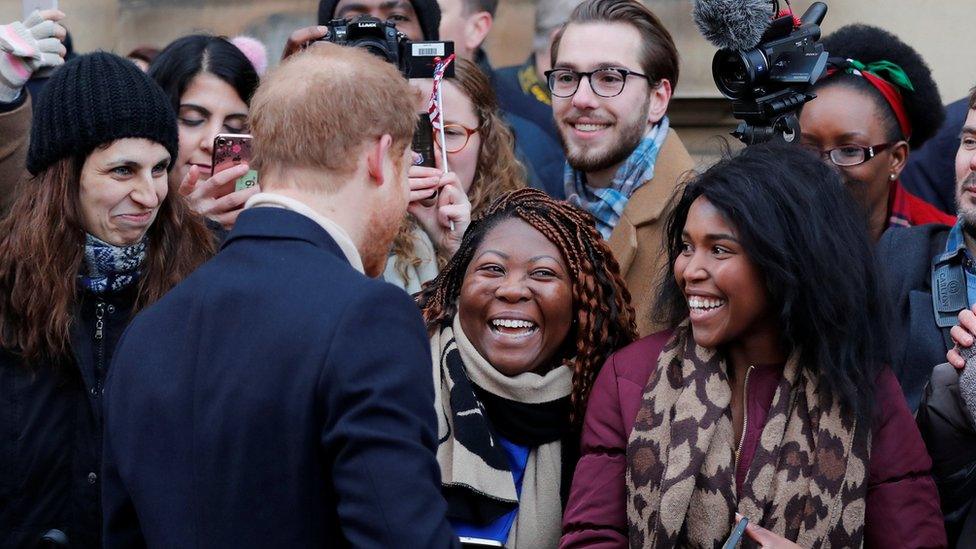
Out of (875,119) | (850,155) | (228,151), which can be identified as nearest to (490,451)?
(228,151)

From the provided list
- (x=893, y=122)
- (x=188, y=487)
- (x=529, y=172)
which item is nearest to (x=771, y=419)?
(x=188, y=487)

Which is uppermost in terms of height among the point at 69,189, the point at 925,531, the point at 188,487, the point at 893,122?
the point at 893,122

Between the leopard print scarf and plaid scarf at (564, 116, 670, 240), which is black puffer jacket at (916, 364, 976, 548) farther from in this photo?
plaid scarf at (564, 116, 670, 240)

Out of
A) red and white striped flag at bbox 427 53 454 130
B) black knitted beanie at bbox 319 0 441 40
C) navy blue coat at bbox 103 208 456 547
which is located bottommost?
navy blue coat at bbox 103 208 456 547

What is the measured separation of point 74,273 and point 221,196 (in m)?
0.65

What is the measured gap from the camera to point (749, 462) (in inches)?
125

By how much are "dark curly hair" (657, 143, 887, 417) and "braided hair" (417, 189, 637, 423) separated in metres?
0.42

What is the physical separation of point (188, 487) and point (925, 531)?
1680 mm

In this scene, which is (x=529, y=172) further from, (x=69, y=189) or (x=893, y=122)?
(x=69, y=189)

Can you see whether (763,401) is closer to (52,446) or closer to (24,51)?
(52,446)

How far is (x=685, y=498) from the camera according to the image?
3104 millimetres

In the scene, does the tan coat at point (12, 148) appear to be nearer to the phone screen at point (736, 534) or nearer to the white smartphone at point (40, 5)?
the white smartphone at point (40, 5)

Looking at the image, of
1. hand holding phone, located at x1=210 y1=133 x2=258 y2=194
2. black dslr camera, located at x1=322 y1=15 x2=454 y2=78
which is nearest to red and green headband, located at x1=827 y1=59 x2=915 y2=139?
black dslr camera, located at x1=322 y1=15 x2=454 y2=78

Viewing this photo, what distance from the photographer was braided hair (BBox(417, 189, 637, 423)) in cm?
355
